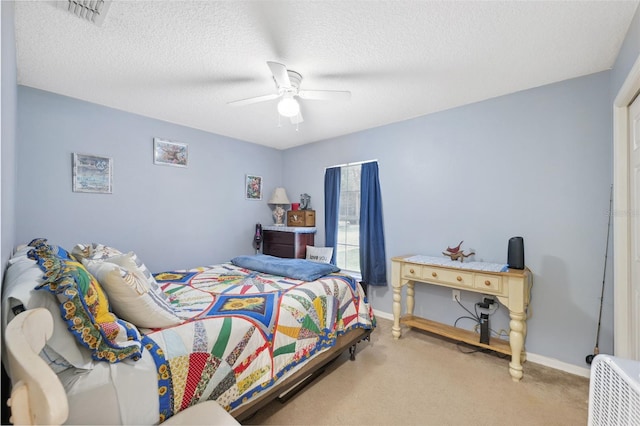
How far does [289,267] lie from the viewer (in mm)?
2582

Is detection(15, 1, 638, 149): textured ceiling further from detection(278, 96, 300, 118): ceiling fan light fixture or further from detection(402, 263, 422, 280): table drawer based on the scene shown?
detection(402, 263, 422, 280): table drawer

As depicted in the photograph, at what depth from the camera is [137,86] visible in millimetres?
2410

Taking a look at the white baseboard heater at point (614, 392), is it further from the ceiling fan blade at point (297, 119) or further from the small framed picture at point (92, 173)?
the small framed picture at point (92, 173)

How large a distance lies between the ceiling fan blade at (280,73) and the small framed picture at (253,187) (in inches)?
94.0

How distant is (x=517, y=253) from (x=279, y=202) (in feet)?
10.5

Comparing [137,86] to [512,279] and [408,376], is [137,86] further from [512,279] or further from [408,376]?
[512,279]

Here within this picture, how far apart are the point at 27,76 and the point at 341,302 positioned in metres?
3.24

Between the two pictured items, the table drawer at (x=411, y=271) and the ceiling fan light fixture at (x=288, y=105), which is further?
the table drawer at (x=411, y=271)

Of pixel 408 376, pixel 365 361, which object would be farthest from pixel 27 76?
pixel 408 376

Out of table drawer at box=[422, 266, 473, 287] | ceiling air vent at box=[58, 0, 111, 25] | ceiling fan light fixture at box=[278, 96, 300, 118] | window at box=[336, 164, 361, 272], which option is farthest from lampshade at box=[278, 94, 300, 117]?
table drawer at box=[422, 266, 473, 287]

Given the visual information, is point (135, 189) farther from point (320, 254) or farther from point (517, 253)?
point (517, 253)

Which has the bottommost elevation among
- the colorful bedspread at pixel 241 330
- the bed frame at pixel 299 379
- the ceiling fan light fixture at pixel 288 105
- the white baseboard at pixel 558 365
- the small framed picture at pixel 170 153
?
the white baseboard at pixel 558 365

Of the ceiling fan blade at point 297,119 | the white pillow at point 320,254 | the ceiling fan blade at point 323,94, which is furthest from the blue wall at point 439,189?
the ceiling fan blade at point 323,94

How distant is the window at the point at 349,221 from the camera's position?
378 cm
